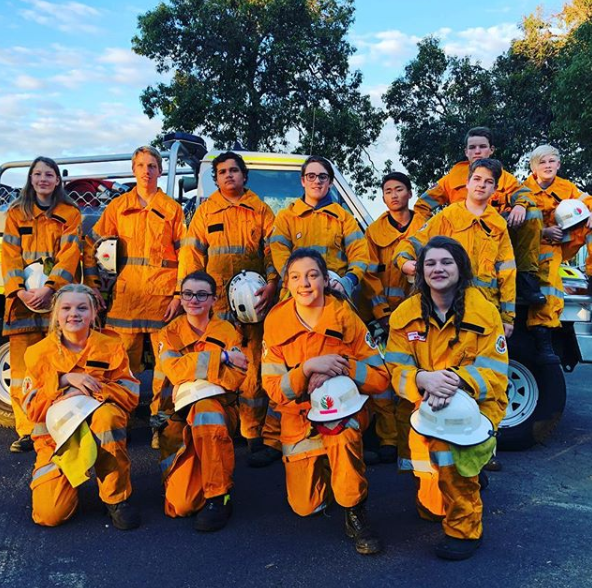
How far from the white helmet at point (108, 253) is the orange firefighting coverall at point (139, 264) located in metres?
0.04

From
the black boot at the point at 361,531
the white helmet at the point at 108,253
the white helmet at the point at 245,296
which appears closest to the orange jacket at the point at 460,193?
the white helmet at the point at 245,296

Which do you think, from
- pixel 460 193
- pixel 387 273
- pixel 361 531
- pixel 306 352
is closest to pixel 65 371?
pixel 306 352

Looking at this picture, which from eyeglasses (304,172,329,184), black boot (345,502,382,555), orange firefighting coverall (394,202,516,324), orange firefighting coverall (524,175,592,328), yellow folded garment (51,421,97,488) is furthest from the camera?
orange firefighting coverall (524,175,592,328)

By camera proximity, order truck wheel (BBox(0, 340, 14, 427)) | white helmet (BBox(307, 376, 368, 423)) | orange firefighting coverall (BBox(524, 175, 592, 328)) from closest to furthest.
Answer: white helmet (BBox(307, 376, 368, 423)), orange firefighting coverall (BBox(524, 175, 592, 328)), truck wheel (BBox(0, 340, 14, 427))

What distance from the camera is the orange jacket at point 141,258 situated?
176 inches

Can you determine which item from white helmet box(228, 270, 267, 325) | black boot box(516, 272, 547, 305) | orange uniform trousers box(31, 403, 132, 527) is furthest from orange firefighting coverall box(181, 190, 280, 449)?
black boot box(516, 272, 547, 305)

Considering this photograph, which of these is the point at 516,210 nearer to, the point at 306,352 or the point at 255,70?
the point at 306,352

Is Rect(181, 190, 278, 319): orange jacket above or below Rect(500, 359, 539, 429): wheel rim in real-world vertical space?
above

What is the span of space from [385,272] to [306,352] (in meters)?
1.68

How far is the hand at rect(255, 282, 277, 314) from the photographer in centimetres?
418

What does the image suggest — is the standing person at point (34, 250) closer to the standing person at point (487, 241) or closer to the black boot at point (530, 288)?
the standing person at point (487, 241)

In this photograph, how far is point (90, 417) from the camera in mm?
3396

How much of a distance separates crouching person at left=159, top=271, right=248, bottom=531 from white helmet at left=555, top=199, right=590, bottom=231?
8.87 feet

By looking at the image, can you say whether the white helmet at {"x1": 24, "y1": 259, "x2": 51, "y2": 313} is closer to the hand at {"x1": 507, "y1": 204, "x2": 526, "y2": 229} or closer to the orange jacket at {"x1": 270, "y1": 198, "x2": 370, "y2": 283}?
the orange jacket at {"x1": 270, "y1": 198, "x2": 370, "y2": 283}
